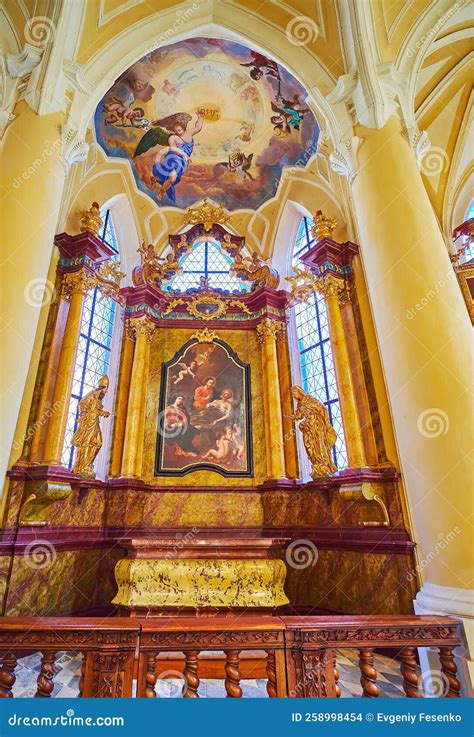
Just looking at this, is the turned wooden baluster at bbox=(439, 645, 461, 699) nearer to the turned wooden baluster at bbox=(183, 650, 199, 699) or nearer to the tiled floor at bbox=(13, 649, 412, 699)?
the turned wooden baluster at bbox=(183, 650, 199, 699)

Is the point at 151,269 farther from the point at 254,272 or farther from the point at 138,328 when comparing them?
the point at 254,272

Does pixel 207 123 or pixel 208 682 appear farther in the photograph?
pixel 207 123

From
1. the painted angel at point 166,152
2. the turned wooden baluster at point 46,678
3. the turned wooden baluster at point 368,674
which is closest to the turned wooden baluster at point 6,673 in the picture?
the turned wooden baluster at point 46,678

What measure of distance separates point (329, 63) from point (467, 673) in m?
6.94

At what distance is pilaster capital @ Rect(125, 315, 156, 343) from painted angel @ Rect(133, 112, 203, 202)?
340cm

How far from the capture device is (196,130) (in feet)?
28.2

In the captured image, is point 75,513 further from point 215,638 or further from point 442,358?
point 442,358

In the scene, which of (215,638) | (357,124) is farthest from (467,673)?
(357,124)

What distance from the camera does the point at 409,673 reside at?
195 cm

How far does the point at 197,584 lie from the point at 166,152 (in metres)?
8.71

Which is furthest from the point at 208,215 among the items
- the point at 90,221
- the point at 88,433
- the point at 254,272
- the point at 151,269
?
the point at 88,433

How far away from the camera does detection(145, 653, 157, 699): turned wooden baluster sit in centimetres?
185

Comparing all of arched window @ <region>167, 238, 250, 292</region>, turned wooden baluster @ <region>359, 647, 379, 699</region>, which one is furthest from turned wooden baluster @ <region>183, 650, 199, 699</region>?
arched window @ <region>167, 238, 250, 292</region>

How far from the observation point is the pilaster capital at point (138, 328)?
7.90m
